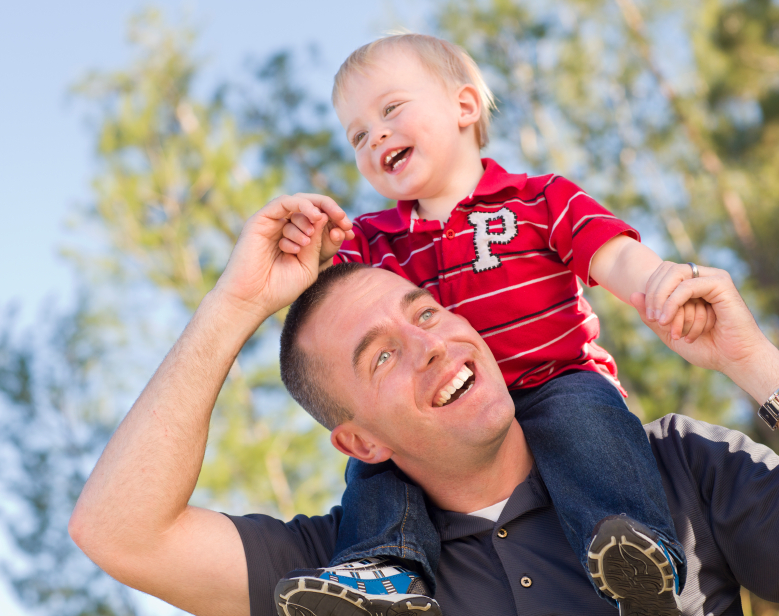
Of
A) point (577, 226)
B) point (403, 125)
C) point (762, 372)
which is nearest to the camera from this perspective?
point (762, 372)

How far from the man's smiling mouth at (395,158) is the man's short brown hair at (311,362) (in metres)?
0.34

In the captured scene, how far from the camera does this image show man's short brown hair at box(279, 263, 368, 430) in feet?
7.64

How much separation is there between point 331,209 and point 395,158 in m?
0.35

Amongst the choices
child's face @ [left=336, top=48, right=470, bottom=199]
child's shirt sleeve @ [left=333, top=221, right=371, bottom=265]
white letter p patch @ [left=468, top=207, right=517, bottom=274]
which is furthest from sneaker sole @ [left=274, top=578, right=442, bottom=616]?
child's face @ [left=336, top=48, right=470, bottom=199]

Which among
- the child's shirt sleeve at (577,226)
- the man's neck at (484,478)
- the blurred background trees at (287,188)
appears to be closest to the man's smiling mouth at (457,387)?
the man's neck at (484,478)

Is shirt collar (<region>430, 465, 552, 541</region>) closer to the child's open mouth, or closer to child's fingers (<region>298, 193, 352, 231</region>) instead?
child's fingers (<region>298, 193, 352, 231</region>)

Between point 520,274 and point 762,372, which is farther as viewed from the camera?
point 520,274

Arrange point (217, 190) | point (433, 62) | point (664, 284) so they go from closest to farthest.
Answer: point (664, 284), point (433, 62), point (217, 190)

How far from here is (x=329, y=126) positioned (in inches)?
531

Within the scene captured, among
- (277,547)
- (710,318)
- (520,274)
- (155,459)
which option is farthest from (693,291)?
(155,459)

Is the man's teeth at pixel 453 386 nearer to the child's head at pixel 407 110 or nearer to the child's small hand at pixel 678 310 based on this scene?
the child's small hand at pixel 678 310

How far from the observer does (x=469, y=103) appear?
258cm

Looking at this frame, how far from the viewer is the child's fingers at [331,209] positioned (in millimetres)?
2186

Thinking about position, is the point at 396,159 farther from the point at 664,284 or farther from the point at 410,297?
the point at 664,284
